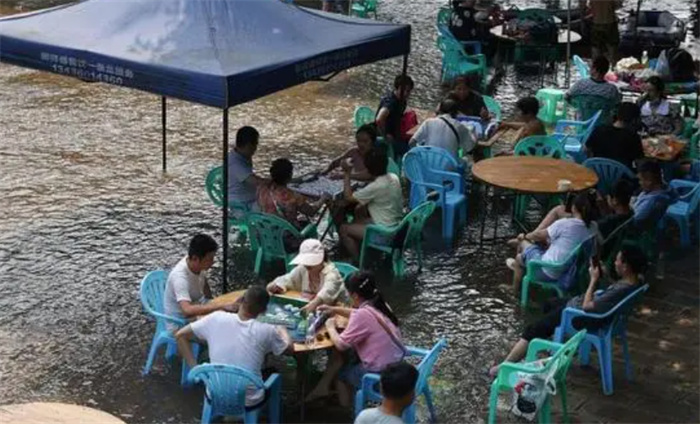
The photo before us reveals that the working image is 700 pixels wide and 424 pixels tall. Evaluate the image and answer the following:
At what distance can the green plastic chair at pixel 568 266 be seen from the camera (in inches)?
332

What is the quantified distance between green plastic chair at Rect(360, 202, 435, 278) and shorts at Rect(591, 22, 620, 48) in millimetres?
7995

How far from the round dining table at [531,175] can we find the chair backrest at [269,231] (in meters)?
2.08

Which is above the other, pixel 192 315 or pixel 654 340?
pixel 192 315

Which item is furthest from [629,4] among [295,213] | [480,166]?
[295,213]

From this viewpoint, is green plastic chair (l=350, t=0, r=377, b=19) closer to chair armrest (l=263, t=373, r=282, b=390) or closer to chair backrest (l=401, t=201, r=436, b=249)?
chair backrest (l=401, t=201, r=436, b=249)

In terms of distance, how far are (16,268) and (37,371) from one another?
1982mm

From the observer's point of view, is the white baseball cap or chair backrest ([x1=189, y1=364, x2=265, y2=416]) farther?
the white baseball cap

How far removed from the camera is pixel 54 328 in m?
8.26

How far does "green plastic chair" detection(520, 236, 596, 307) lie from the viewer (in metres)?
8.43

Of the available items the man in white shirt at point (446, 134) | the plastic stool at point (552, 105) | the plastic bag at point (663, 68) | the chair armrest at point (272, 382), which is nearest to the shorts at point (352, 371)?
the chair armrest at point (272, 382)

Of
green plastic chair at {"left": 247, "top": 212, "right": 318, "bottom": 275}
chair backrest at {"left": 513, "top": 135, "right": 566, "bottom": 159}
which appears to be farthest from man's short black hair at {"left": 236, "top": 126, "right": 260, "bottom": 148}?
chair backrest at {"left": 513, "top": 135, "right": 566, "bottom": 159}

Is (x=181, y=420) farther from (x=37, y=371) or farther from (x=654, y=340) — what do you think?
(x=654, y=340)

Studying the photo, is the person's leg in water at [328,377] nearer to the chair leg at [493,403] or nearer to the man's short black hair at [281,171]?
the chair leg at [493,403]

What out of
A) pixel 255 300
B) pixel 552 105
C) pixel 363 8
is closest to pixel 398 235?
pixel 255 300
